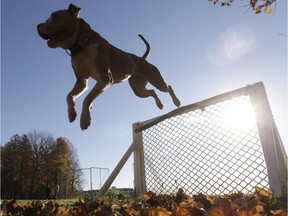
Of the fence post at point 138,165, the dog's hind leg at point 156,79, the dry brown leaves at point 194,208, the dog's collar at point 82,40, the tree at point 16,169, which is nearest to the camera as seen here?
the dry brown leaves at point 194,208

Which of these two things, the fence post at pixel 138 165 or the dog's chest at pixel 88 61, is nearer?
the dog's chest at pixel 88 61

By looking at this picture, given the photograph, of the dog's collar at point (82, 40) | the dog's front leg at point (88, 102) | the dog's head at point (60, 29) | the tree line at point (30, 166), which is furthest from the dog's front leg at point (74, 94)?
the tree line at point (30, 166)

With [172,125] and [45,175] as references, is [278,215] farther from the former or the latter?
[45,175]

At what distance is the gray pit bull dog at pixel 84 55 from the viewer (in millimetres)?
2738

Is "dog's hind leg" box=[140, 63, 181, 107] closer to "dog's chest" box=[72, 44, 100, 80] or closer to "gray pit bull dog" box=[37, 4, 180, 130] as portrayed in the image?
"gray pit bull dog" box=[37, 4, 180, 130]

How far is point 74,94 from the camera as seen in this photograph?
3131 mm

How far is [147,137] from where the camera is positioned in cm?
547

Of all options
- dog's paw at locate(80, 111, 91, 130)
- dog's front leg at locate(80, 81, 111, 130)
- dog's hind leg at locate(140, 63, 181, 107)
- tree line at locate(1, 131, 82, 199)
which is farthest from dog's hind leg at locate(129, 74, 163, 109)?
tree line at locate(1, 131, 82, 199)

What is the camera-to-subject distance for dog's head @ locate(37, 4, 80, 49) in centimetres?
270

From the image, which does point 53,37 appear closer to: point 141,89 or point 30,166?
point 141,89

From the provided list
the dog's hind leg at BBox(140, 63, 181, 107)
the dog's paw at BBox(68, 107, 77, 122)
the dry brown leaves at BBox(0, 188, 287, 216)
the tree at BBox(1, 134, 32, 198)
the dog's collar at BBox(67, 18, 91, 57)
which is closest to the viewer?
the dry brown leaves at BBox(0, 188, 287, 216)

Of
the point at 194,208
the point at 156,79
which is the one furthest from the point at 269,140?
the point at 194,208

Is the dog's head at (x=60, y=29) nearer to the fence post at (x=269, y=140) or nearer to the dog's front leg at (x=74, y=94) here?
the dog's front leg at (x=74, y=94)

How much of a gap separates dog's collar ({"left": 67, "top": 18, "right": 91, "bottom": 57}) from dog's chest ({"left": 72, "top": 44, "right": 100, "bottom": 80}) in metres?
0.04
